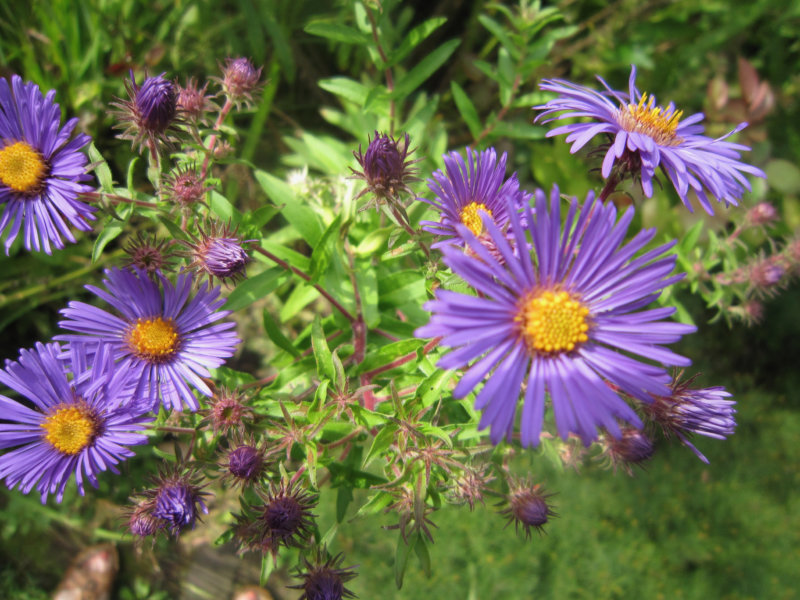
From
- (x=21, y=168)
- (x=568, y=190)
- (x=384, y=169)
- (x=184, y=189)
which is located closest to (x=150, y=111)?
(x=184, y=189)

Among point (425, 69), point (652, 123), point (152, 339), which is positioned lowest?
point (152, 339)

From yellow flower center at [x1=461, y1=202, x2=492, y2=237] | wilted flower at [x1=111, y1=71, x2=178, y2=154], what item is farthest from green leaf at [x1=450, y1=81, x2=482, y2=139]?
wilted flower at [x1=111, y1=71, x2=178, y2=154]

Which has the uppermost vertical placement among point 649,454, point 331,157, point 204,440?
point 331,157

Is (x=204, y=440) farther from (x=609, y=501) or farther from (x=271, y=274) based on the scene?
(x=609, y=501)

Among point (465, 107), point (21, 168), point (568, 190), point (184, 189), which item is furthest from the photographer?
point (568, 190)

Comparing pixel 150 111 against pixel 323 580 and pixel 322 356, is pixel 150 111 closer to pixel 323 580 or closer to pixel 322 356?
pixel 322 356

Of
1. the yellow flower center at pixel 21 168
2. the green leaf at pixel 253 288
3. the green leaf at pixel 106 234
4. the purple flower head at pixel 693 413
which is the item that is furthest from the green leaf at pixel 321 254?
the purple flower head at pixel 693 413

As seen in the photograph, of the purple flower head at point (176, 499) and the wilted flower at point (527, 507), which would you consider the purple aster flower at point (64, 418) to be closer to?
the purple flower head at point (176, 499)

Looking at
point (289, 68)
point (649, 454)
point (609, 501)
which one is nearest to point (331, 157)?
point (289, 68)
